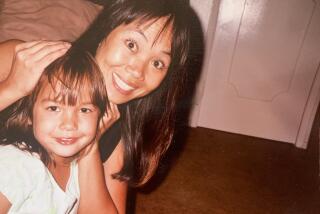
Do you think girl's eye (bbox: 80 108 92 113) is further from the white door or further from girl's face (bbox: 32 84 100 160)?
the white door

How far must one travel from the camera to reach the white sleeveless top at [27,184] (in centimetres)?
47

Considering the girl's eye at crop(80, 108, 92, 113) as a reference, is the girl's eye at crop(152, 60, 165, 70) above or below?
above

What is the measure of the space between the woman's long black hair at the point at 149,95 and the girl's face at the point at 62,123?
69mm

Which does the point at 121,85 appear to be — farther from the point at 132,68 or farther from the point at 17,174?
the point at 17,174

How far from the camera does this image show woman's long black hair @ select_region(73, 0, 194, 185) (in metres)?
0.52

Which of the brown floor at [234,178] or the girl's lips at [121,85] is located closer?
the girl's lips at [121,85]

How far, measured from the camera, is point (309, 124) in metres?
1.68

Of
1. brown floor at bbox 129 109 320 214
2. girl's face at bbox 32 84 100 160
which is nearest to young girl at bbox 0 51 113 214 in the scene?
girl's face at bbox 32 84 100 160

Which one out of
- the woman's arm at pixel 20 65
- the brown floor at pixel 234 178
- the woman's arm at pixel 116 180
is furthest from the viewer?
the brown floor at pixel 234 178

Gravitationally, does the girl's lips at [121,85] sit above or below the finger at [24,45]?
below

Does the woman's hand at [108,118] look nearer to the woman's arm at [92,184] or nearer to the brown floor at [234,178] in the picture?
the woman's arm at [92,184]

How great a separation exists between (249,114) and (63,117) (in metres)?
1.32

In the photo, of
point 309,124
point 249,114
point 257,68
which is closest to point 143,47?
point 257,68

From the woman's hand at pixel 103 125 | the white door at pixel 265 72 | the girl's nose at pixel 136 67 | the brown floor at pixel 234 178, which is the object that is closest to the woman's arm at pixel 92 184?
the woman's hand at pixel 103 125
